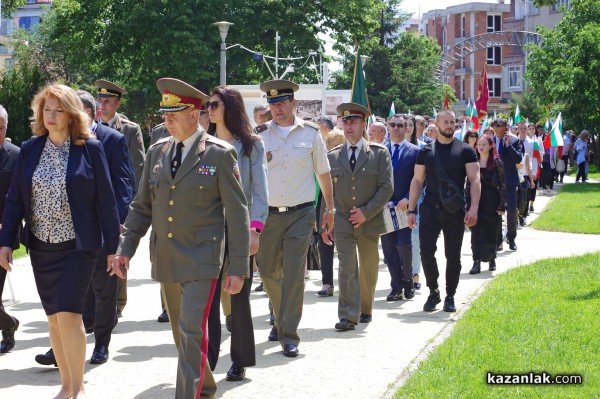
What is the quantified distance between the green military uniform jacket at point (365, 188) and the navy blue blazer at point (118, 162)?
2.33m

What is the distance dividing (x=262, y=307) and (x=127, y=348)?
9.14ft

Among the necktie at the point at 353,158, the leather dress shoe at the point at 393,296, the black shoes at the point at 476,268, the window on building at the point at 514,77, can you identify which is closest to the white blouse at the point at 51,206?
the necktie at the point at 353,158

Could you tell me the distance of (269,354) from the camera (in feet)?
28.9

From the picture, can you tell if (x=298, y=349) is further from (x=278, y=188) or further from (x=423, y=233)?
(x=423, y=233)

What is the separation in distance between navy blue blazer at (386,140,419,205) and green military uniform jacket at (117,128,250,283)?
5.83 m

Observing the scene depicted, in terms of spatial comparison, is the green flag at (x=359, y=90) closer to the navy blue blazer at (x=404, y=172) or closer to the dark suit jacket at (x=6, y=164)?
the navy blue blazer at (x=404, y=172)

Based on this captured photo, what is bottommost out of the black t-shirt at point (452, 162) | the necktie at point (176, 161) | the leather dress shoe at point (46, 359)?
the leather dress shoe at point (46, 359)

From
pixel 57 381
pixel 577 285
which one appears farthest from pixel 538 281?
pixel 57 381

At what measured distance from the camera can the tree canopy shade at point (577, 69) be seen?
4622cm

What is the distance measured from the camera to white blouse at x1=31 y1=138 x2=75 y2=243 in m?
6.85

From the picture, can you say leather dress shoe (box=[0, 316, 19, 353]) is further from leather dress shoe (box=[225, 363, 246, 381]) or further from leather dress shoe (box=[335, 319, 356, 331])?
leather dress shoe (box=[335, 319, 356, 331])

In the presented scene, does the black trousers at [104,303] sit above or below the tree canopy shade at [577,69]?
below

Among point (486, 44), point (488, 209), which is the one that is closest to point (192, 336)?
point (488, 209)

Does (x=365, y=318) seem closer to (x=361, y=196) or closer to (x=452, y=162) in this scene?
(x=361, y=196)
